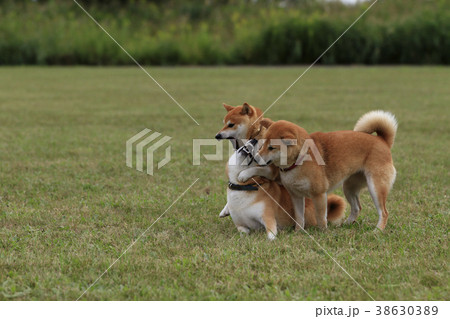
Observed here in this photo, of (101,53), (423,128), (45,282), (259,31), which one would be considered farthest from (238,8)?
(45,282)

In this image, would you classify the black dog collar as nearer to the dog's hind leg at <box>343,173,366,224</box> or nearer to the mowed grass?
the mowed grass

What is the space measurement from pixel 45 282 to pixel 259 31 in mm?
20325

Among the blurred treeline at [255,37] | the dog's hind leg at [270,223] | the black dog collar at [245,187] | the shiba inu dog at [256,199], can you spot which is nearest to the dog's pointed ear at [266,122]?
the shiba inu dog at [256,199]

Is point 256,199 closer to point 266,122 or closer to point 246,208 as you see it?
point 246,208

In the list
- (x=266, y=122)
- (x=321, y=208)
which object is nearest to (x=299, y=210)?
(x=321, y=208)

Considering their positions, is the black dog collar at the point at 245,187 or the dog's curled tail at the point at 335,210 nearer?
the black dog collar at the point at 245,187

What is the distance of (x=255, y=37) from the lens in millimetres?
22234

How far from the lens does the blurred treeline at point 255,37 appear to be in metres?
21.9

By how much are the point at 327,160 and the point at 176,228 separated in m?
1.28

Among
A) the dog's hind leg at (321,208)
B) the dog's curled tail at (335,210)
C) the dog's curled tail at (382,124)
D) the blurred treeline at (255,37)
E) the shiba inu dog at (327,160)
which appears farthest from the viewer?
the blurred treeline at (255,37)

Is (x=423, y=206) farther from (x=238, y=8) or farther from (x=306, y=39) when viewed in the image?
(x=238, y=8)

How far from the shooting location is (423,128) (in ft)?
30.9

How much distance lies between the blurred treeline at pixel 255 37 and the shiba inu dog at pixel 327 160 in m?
17.9

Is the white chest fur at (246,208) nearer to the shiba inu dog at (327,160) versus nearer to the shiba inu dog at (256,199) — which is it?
the shiba inu dog at (256,199)
